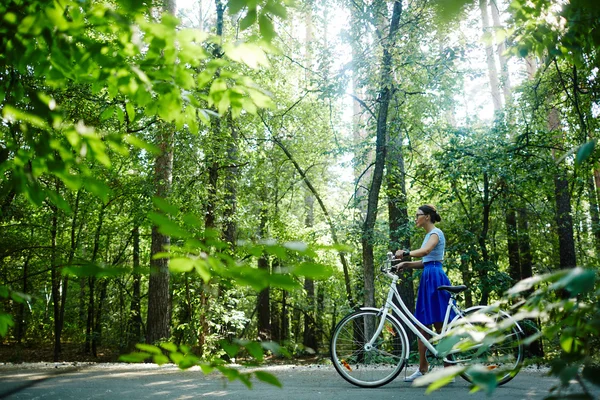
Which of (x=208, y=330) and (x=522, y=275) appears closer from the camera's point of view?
(x=208, y=330)

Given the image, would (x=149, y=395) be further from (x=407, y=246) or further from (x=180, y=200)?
(x=407, y=246)

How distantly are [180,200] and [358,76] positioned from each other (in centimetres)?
480

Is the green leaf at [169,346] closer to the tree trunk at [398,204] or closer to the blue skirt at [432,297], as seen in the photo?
the blue skirt at [432,297]

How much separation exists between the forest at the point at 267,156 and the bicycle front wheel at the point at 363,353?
92cm

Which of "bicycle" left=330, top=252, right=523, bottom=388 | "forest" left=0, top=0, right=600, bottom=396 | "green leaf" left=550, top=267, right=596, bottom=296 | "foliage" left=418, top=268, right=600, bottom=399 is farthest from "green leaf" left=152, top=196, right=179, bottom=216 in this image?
"bicycle" left=330, top=252, right=523, bottom=388

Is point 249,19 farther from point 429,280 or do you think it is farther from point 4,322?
point 429,280

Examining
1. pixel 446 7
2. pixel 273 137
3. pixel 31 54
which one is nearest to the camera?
pixel 446 7

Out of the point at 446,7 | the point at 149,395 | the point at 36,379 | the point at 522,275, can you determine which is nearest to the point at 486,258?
the point at 522,275

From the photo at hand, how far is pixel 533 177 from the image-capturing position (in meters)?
9.85

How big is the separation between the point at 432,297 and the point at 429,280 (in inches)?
7.9

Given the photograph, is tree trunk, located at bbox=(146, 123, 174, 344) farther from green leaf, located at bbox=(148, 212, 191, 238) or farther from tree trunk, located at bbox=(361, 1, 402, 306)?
green leaf, located at bbox=(148, 212, 191, 238)

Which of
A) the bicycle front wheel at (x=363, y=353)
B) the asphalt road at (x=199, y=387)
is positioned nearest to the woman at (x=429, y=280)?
the bicycle front wheel at (x=363, y=353)

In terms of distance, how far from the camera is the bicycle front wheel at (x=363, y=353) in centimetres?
546

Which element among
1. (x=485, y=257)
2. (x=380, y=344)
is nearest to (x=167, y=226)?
(x=380, y=344)
